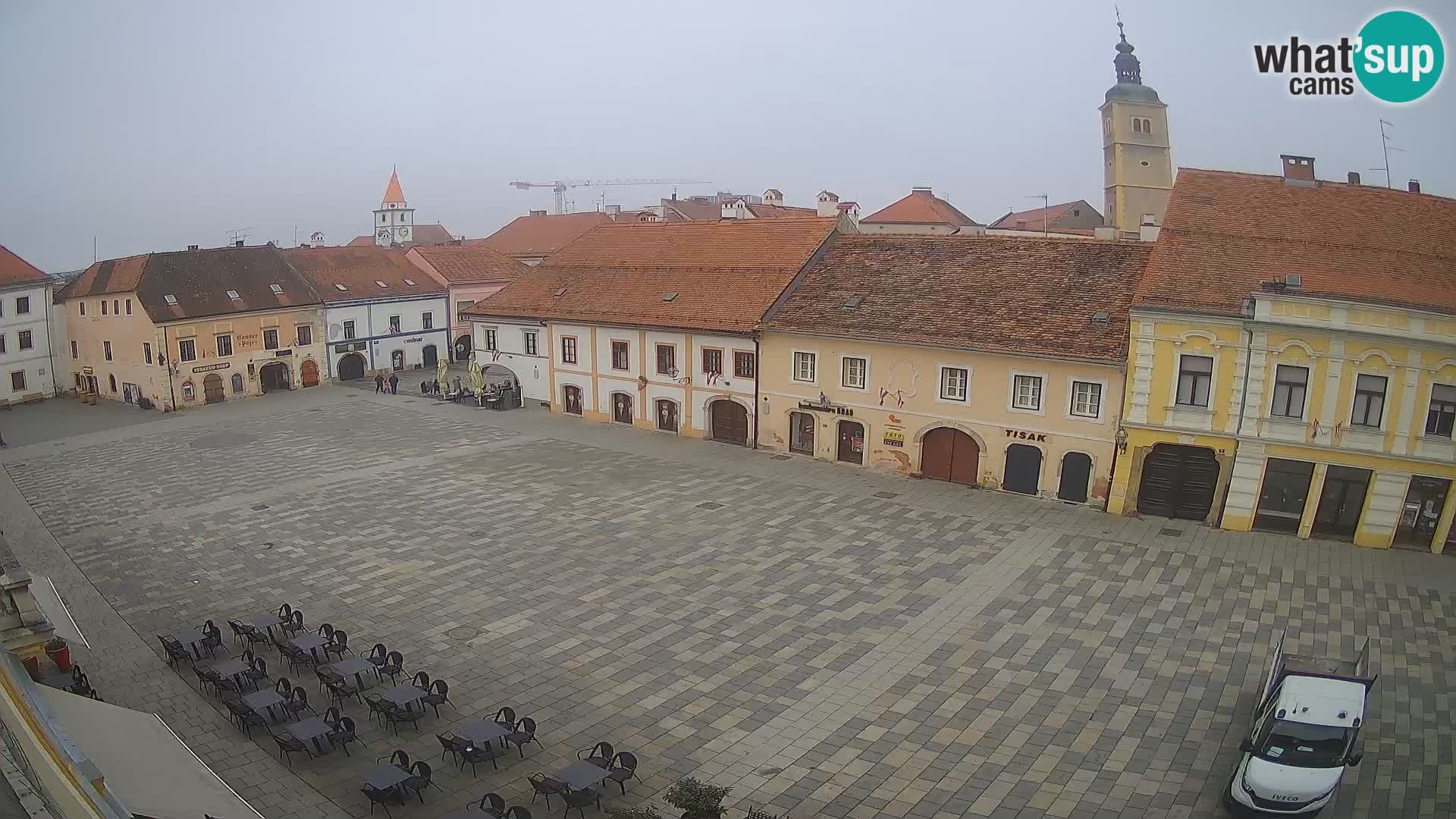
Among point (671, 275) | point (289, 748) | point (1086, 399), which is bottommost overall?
point (289, 748)

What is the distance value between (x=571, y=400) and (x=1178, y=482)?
26174mm

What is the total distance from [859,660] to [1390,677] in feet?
34.2

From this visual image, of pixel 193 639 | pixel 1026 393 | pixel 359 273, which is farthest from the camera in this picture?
pixel 359 273

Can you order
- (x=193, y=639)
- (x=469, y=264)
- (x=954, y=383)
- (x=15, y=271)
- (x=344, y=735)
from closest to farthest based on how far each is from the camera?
(x=344, y=735), (x=193, y=639), (x=954, y=383), (x=15, y=271), (x=469, y=264)

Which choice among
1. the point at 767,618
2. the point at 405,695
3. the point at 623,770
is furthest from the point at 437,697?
the point at 767,618

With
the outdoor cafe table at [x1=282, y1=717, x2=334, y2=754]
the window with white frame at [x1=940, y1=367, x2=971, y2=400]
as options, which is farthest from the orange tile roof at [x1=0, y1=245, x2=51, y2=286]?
the window with white frame at [x1=940, y1=367, x2=971, y2=400]

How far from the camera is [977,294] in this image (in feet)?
103

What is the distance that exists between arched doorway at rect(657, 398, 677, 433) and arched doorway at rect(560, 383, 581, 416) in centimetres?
512

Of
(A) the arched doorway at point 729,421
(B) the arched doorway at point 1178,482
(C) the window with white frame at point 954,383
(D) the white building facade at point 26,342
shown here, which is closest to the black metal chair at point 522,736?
(C) the window with white frame at point 954,383

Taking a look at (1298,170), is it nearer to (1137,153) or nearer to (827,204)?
(827,204)

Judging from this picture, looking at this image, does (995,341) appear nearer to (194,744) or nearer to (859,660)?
(859,660)

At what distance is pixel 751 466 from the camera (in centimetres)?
3353

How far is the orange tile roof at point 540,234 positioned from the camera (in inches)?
3157

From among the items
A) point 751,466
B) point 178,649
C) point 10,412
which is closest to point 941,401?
point 751,466
